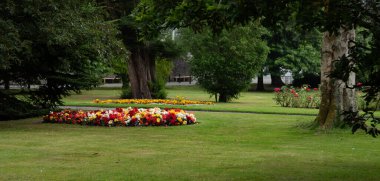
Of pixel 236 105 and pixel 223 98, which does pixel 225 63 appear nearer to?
pixel 223 98

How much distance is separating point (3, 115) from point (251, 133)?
26.3ft

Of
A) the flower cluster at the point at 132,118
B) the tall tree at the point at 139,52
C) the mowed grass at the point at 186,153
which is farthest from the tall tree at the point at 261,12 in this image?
the tall tree at the point at 139,52

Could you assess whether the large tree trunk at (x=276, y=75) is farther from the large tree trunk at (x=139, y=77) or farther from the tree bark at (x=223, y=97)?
the large tree trunk at (x=139, y=77)

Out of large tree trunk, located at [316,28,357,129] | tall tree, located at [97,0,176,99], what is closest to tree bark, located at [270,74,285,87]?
tall tree, located at [97,0,176,99]

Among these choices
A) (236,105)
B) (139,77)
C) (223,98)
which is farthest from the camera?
(223,98)

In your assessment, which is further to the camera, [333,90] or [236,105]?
[236,105]

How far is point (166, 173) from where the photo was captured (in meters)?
8.66

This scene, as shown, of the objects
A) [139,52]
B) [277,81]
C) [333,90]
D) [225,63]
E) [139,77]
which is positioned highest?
[139,52]

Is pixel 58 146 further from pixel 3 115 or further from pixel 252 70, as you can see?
pixel 252 70

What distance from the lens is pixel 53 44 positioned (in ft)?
53.4

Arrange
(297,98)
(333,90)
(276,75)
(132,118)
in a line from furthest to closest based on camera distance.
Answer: (276,75)
(297,98)
(132,118)
(333,90)

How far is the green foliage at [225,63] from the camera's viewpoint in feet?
111

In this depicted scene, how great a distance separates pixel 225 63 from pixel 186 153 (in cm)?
2340

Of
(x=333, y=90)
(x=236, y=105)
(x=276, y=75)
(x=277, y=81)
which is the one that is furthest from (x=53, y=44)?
(x=277, y=81)
